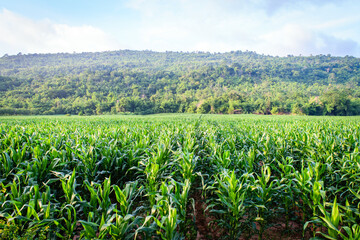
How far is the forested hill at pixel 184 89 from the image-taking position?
53.2m

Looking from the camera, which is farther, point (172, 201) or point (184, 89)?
point (184, 89)

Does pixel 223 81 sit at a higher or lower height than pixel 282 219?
higher

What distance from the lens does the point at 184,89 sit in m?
90.4

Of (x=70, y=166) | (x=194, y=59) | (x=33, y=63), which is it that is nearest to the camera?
(x=70, y=166)

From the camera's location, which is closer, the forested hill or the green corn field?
the green corn field

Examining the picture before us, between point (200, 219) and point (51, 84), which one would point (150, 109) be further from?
point (200, 219)

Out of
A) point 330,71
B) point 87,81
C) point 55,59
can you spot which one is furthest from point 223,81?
point 55,59

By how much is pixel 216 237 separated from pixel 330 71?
159 metres

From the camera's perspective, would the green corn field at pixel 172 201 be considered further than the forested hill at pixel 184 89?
No

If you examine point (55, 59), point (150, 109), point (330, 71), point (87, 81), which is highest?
point (55, 59)

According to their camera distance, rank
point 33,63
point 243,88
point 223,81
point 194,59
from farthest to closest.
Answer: point 194,59, point 33,63, point 223,81, point 243,88

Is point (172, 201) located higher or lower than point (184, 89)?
lower

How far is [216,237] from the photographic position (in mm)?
2244

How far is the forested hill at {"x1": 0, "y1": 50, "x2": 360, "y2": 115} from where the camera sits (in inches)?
2093
